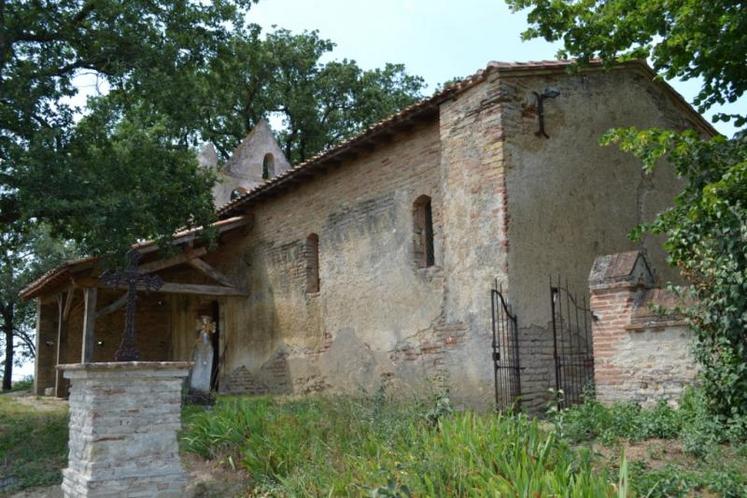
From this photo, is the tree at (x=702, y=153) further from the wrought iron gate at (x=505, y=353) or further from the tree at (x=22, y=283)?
the tree at (x=22, y=283)

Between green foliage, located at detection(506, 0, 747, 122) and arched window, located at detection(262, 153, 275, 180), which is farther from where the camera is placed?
arched window, located at detection(262, 153, 275, 180)

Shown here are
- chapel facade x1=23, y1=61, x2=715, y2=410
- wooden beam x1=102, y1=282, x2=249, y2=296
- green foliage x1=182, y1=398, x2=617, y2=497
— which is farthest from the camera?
wooden beam x1=102, y1=282, x2=249, y2=296

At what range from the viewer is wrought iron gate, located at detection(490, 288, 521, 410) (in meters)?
10.1

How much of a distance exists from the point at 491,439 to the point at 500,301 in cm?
461

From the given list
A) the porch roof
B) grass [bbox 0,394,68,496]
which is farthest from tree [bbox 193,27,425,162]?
grass [bbox 0,394,68,496]

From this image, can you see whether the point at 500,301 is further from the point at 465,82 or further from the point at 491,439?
the point at 491,439

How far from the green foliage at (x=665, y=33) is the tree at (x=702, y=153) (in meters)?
0.01

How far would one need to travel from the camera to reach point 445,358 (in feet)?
36.7

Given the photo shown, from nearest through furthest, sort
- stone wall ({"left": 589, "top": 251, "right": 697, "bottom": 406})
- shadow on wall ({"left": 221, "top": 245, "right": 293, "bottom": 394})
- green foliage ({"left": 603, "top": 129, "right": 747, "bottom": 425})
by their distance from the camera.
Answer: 1. green foliage ({"left": 603, "top": 129, "right": 747, "bottom": 425})
2. stone wall ({"left": 589, "top": 251, "right": 697, "bottom": 406})
3. shadow on wall ({"left": 221, "top": 245, "right": 293, "bottom": 394})

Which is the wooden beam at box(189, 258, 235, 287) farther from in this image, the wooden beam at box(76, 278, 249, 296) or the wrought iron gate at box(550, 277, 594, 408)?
the wrought iron gate at box(550, 277, 594, 408)

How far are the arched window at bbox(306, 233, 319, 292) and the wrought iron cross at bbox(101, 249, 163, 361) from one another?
6282 millimetres

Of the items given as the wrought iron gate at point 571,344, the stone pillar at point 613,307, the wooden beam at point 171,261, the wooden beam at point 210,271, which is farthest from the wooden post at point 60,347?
the stone pillar at point 613,307

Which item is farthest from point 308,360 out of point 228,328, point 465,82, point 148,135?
point 465,82

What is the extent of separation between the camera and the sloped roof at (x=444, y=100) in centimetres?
1073
